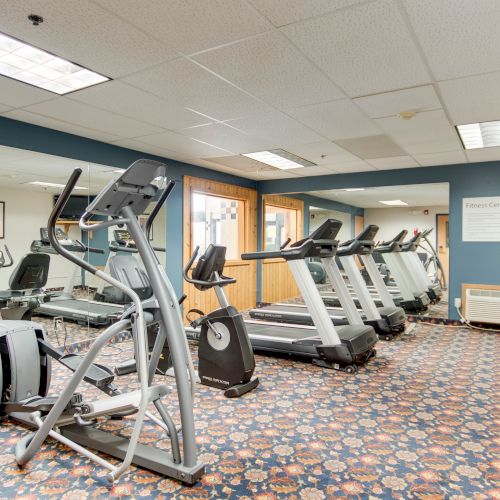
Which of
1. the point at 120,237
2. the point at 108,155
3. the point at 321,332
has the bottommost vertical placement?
the point at 321,332

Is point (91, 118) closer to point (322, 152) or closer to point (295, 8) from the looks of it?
point (295, 8)

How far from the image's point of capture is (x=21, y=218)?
407 cm

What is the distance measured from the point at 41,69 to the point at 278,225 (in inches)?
234

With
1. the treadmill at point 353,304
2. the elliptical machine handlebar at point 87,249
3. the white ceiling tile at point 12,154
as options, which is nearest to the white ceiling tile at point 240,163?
the treadmill at point 353,304

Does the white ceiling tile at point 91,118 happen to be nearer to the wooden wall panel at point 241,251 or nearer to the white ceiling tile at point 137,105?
the white ceiling tile at point 137,105

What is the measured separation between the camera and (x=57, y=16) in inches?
82.7

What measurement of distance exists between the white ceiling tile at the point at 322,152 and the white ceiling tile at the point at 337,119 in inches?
15.3

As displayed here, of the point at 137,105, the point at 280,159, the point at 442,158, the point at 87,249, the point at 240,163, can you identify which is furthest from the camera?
the point at 240,163

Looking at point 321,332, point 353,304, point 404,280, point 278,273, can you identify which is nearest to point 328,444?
point 321,332

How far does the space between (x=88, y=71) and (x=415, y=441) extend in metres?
3.24

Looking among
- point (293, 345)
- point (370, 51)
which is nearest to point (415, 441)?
point (293, 345)

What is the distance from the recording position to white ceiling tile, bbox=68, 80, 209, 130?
3.14 metres

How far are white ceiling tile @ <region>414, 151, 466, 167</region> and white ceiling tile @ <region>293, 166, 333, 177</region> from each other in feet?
4.78

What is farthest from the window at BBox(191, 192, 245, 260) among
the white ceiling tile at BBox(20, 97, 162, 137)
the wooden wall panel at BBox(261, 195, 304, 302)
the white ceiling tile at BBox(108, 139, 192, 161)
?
the white ceiling tile at BBox(20, 97, 162, 137)
